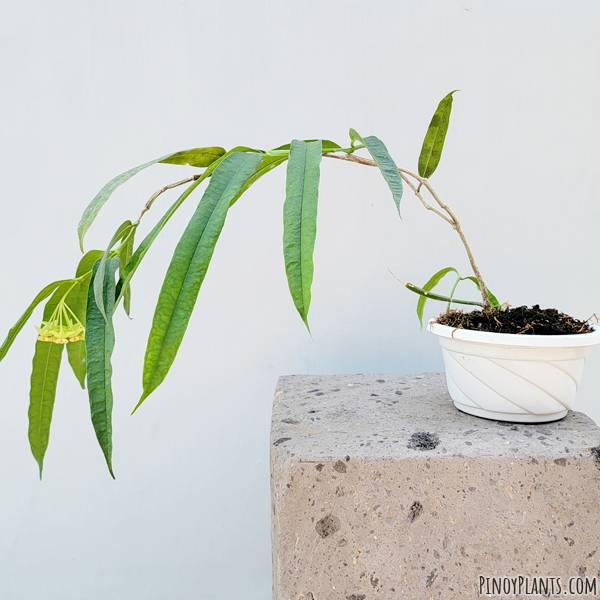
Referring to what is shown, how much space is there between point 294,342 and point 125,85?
58 cm

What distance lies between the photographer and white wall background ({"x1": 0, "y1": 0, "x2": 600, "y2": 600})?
3.28 ft

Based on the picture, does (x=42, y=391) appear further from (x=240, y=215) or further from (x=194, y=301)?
(x=240, y=215)

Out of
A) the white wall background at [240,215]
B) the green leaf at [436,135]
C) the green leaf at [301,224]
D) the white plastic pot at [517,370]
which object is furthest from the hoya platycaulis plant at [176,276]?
the white wall background at [240,215]

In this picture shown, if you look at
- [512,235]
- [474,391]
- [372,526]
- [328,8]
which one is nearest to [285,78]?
[328,8]

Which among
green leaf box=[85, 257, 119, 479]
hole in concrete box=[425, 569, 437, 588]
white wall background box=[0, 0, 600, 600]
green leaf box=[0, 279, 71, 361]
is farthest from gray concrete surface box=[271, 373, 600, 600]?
white wall background box=[0, 0, 600, 600]

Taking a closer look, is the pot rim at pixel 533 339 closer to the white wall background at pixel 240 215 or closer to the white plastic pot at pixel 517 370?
the white plastic pot at pixel 517 370

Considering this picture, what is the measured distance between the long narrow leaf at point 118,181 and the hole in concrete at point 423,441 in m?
0.43

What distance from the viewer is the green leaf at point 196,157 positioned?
631mm

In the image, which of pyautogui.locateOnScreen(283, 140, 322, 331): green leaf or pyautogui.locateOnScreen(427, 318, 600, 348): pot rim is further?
pyautogui.locateOnScreen(427, 318, 600, 348): pot rim

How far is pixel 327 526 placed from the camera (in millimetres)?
609

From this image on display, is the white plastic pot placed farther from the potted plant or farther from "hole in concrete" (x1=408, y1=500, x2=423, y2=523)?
"hole in concrete" (x1=408, y1=500, x2=423, y2=523)

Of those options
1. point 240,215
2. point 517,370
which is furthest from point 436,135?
point 240,215

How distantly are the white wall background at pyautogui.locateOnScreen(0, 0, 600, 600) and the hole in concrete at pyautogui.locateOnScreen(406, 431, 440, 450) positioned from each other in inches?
15.1

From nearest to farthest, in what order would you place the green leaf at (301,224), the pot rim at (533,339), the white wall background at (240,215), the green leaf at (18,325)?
1. the green leaf at (301,224)
2. the green leaf at (18,325)
3. the pot rim at (533,339)
4. the white wall background at (240,215)
